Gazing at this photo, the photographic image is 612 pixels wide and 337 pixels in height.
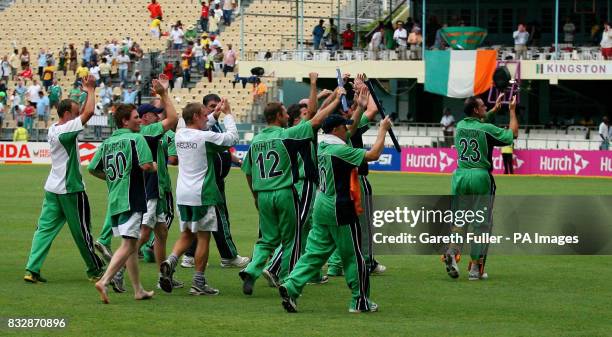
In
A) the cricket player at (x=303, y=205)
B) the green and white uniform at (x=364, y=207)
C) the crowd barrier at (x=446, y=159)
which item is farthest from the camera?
the crowd barrier at (x=446, y=159)

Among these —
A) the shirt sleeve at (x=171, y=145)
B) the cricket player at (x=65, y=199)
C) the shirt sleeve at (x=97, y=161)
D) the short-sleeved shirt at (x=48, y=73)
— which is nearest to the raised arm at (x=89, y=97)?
A: the cricket player at (x=65, y=199)

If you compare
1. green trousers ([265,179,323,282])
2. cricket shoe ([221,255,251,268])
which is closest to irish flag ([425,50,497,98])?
cricket shoe ([221,255,251,268])

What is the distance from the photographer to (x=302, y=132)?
1274cm

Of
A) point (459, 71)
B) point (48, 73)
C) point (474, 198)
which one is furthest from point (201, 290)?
point (48, 73)

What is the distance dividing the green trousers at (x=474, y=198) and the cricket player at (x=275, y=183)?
7.49 feet

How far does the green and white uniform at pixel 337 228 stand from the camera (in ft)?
39.0

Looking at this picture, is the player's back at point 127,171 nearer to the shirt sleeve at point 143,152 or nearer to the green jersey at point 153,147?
the shirt sleeve at point 143,152

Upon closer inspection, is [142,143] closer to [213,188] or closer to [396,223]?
[213,188]

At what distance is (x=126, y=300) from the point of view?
1275cm

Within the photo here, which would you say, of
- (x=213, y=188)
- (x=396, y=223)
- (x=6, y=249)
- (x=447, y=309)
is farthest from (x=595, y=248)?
(x=6, y=249)

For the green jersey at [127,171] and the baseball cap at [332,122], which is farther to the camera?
the green jersey at [127,171]

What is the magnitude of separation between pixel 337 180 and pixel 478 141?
3325 mm

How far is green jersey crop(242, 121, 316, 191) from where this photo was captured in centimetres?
1295

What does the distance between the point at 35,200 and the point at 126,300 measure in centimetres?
1440
